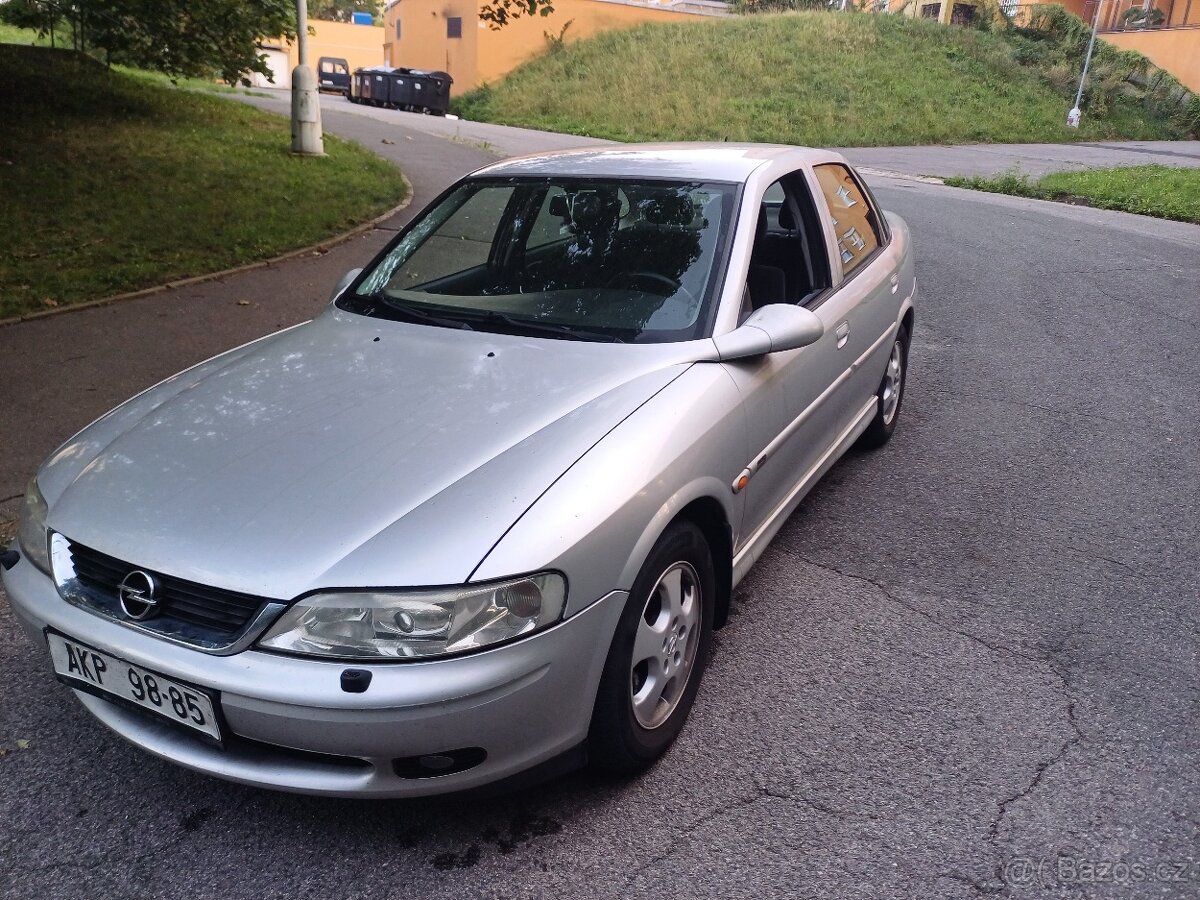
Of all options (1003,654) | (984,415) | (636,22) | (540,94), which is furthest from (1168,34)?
(1003,654)

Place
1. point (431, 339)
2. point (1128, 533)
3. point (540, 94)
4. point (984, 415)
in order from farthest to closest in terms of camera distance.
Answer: point (540, 94) → point (984, 415) → point (1128, 533) → point (431, 339)

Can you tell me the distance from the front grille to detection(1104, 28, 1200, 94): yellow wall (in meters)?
33.3

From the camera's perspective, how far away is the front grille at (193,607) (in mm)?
2252

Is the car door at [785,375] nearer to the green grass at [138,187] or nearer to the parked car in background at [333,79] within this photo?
the green grass at [138,187]

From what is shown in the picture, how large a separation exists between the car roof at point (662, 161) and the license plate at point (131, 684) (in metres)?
2.36

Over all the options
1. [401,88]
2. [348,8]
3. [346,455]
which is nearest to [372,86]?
[401,88]

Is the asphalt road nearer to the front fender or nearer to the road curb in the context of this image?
the front fender

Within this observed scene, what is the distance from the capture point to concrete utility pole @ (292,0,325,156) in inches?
477

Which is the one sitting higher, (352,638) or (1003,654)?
(352,638)

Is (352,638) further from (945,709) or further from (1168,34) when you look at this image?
(1168,34)

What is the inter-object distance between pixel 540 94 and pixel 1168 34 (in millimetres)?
18839

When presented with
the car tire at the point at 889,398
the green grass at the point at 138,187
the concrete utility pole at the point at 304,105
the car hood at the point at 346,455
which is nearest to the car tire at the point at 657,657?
the car hood at the point at 346,455

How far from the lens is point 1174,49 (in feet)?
96.9

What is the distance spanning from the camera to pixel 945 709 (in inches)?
120
